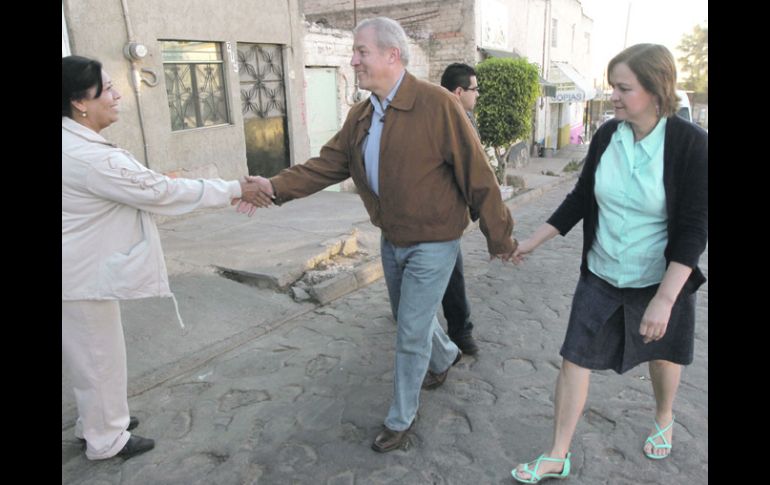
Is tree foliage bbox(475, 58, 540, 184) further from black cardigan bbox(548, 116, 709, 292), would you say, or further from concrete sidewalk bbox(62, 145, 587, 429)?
black cardigan bbox(548, 116, 709, 292)

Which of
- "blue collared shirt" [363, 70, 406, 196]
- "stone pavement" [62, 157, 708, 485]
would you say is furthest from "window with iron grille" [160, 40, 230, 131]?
"blue collared shirt" [363, 70, 406, 196]

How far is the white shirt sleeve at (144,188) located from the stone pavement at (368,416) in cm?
135

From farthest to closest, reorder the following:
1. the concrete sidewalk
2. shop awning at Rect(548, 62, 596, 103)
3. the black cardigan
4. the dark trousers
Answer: shop awning at Rect(548, 62, 596, 103)
the concrete sidewalk
the dark trousers
the black cardigan

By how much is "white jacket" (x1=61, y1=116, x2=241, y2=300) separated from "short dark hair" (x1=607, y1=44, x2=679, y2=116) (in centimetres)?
212

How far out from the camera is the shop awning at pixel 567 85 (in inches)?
737

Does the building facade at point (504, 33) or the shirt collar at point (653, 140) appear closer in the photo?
the shirt collar at point (653, 140)

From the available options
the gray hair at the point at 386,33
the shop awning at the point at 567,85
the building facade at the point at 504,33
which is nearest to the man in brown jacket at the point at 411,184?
the gray hair at the point at 386,33

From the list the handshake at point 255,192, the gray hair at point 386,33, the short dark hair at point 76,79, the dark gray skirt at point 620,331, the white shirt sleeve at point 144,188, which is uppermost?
the gray hair at point 386,33

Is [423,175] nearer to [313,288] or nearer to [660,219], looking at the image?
[660,219]

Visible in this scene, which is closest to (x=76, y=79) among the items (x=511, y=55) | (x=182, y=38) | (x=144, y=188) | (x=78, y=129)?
(x=78, y=129)

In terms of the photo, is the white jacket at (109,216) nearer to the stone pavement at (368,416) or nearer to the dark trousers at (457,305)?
the stone pavement at (368,416)

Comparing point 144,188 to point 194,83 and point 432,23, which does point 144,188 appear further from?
point 432,23

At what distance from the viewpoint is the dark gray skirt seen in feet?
8.41

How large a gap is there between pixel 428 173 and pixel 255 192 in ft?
3.56
